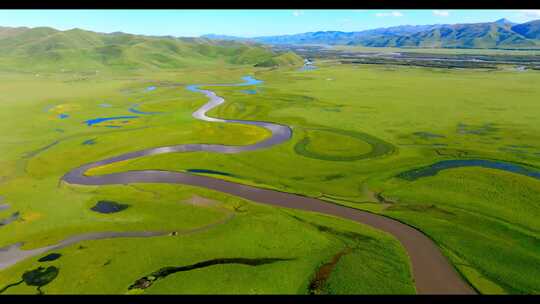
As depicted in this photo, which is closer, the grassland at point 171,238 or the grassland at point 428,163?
the grassland at point 171,238

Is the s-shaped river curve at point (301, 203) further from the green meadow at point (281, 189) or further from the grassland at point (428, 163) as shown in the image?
the grassland at point (428, 163)

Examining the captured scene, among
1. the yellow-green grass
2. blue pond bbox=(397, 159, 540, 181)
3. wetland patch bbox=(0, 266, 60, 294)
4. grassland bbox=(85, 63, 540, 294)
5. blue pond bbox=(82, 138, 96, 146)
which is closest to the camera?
wetland patch bbox=(0, 266, 60, 294)

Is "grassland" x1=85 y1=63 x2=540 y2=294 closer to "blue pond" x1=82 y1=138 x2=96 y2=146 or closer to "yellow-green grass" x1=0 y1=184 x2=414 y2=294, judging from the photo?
"yellow-green grass" x1=0 y1=184 x2=414 y2=294

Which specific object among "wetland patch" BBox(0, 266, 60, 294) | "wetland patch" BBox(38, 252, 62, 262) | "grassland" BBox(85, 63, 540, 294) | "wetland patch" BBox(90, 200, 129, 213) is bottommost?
"wetland patch" BBox(0, 266, 60, 294)

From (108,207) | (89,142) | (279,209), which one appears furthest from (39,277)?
(89,142)

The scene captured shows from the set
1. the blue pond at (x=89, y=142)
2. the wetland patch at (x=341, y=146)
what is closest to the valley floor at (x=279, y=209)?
the wetland patch at (x=341, y=146)

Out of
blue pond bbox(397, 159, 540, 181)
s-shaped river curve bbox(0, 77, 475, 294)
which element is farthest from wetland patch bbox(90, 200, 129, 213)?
blue pond bbox(397, 159, 540, 181)
